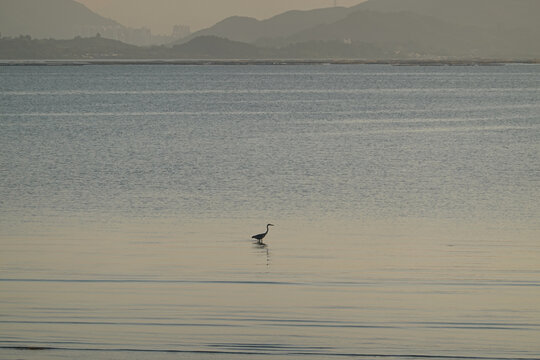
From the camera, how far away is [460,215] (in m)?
23.2

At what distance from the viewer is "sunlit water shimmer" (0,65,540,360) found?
39.9 ft

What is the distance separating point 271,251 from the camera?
59.9 ft

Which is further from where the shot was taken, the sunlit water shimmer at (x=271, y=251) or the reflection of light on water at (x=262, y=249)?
the reflection of light on water at (x=262, y=249)

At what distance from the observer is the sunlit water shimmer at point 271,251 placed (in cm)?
1216

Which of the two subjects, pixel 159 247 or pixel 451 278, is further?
pixel 159 247

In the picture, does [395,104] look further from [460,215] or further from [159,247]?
[159,247]

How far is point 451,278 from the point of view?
52.0 feet

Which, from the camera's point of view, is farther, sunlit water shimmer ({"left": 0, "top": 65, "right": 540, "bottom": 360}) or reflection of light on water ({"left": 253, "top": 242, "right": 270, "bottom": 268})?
reflection of light on water ({"left": 253, "top": 242, "right": 270, "bottom": 268})

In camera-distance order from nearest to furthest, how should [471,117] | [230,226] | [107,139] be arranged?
[230,226] → [107,139] → [471,117]

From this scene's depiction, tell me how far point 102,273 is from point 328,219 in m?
7.60

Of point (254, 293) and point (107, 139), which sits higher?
point (107, 139)

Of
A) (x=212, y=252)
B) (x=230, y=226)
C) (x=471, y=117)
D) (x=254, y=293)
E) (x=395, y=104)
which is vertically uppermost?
(x=395, y=104)

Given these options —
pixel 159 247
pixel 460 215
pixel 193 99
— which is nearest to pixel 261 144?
pixel 460 215

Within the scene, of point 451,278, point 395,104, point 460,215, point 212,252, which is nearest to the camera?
point 451,278
